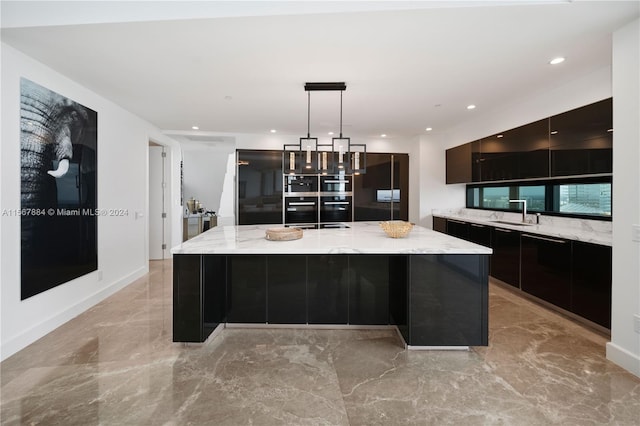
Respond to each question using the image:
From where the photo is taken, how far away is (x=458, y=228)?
4664mm

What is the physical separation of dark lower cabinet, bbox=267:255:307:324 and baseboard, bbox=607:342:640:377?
227cm

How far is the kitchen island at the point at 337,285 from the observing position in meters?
2.25

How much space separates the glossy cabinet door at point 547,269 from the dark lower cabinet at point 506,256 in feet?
0.31

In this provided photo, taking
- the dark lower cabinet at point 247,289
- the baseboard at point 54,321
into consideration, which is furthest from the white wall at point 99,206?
the dark lower cabinet at point 247,289

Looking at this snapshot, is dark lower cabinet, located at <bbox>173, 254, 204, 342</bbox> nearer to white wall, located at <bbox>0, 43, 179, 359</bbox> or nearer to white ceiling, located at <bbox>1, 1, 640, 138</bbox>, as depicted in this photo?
white wall, located at <bbox>0, 43, 179, 359</bbox>

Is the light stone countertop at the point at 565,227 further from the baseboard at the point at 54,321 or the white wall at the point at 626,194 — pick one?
the baseboard at the point at 54,321

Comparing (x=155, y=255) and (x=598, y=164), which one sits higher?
(x=598, y=164)

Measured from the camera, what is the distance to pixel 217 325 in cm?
256

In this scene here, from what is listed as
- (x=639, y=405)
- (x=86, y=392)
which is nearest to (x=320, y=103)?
(x=86, y=392)

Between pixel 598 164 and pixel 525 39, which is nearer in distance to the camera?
pixel 525 39

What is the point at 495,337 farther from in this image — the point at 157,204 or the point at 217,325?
the point at 157,204

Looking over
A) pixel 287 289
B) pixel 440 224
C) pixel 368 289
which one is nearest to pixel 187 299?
pixel 287 289

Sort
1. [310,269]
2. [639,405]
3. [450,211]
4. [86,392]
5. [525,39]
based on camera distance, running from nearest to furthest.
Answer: [639,405] → [86,392] → [525,39] → [310,269] → [450,211]

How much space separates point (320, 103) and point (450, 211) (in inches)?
131
